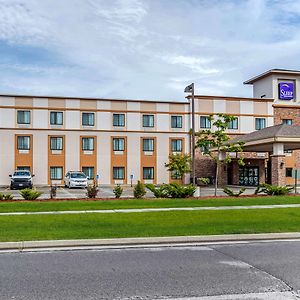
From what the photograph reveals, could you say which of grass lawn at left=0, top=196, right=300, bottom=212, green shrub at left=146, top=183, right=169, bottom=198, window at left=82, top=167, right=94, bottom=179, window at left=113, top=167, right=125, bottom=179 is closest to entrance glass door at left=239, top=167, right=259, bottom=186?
window at left=113, top=167, right=125, bottom=179

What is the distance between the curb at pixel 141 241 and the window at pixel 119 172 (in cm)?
3830

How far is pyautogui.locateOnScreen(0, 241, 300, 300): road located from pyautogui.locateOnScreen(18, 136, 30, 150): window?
39437mm

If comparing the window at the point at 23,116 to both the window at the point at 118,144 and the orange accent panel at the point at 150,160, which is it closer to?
the window at the point at 118,144

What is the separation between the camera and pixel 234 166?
158ft

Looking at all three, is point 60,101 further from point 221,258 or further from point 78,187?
point 221,258

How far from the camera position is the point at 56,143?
49.2 m

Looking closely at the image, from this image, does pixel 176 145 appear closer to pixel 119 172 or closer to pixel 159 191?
pixel 119 172

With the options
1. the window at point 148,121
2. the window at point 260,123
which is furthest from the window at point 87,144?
the window at point 260,123

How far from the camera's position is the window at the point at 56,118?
161 feet

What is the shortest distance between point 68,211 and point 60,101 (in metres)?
32.8

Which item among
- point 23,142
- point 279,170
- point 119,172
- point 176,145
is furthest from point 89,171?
point 279,170

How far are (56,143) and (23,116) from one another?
4326 mm

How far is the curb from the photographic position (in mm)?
10930

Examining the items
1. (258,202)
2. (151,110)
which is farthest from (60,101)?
(258,202)
